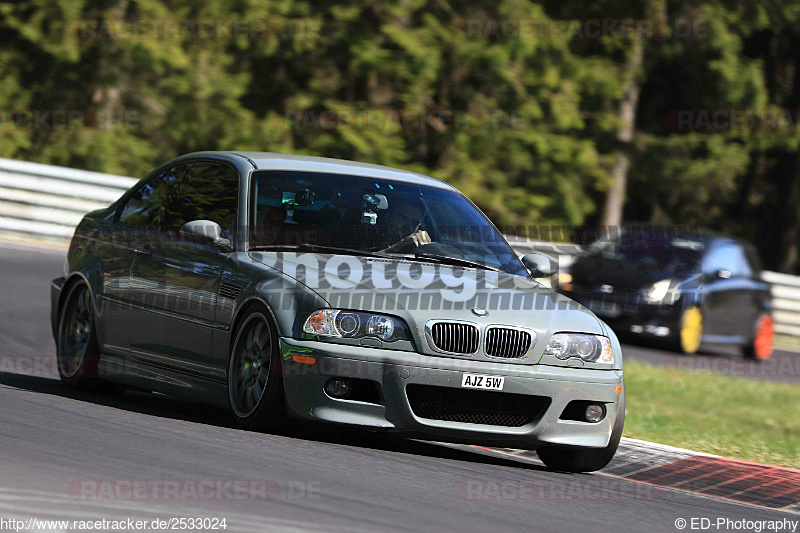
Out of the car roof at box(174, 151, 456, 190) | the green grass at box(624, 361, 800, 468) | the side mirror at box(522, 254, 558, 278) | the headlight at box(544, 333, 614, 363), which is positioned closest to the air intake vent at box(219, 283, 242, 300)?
the car roof at box(174, 151, 456, 190)

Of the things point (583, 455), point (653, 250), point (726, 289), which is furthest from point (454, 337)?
point (726, 289)

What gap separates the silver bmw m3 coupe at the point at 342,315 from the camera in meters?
6.54

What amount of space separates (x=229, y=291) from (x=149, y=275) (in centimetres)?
97

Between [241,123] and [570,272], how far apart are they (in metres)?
8.02

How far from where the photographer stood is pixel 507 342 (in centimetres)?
671

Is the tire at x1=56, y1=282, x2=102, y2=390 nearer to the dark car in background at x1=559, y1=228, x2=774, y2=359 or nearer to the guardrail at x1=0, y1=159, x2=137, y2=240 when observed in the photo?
the guardrail at x1=0, y1=159, x2=137, y2=240

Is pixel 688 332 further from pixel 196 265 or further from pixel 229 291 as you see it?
pixel 229 291

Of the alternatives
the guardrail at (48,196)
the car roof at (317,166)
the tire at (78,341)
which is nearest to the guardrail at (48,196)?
the guardrail at (48,196)

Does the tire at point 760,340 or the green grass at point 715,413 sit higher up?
the green grass at point 715,413

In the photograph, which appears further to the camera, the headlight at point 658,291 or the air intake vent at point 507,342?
the headlight at point 658,291

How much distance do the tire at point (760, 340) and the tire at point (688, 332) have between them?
1464mm

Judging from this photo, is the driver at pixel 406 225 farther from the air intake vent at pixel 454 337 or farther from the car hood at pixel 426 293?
the air intake vent at pixel 454 337

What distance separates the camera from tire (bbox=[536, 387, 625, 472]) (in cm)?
715

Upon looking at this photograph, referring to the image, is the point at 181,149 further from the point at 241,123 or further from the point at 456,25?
the point at 456,25
